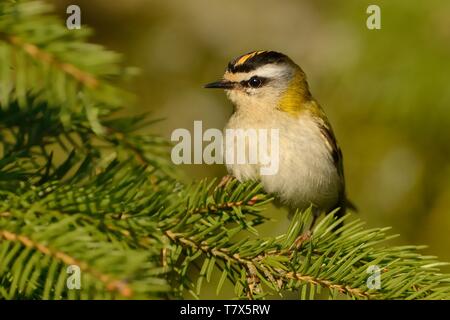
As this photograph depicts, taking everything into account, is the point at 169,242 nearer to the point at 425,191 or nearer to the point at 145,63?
the point at 425,191

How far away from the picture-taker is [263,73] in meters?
3.81

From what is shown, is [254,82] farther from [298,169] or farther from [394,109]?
[394,109]

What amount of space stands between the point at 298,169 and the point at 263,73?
2.37 ft

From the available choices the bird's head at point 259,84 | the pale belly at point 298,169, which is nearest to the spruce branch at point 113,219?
the pale belly at point 298,169

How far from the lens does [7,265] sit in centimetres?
163

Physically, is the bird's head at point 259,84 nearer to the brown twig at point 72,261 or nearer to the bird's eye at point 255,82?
the bird's eye at point 255,82

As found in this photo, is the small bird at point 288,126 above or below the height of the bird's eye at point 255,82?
below

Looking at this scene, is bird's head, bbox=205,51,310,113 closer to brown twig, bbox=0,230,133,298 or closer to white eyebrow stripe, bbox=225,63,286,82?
white eyebrow stripe, bbox=225,63,286,82

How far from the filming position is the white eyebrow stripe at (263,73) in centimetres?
374

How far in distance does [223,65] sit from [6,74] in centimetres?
338

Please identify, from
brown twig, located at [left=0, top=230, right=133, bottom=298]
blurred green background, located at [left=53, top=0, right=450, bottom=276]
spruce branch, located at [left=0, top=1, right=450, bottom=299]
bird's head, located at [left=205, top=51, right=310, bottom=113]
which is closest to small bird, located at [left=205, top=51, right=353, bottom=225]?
bird's head, located at [left=205, top=51, right=310, bottom=113]

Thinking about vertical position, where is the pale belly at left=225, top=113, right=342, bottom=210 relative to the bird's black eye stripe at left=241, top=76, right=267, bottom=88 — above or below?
below

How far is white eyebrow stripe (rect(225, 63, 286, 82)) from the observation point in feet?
12.3

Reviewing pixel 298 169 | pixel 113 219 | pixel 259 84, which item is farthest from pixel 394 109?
pixel 113 219
